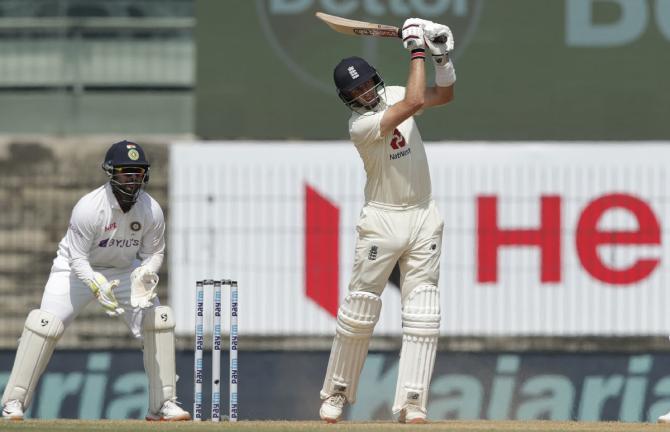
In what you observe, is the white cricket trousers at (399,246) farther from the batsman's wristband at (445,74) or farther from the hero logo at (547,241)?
the hero logo at (547,241)

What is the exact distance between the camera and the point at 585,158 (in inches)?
591

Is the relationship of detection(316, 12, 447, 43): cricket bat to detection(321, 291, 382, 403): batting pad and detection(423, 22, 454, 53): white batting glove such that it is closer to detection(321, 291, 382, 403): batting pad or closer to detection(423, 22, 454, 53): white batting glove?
detection(423, 22, 454, 53): white batting glove

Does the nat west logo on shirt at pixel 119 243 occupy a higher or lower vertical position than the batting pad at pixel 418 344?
higher

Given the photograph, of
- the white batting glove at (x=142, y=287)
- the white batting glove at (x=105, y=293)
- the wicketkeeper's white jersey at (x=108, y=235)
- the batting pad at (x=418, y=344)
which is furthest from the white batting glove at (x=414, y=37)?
the white batting glove at (x=105, y=293)

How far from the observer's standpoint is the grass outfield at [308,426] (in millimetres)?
9430

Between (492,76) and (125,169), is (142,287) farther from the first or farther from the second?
(492,76)

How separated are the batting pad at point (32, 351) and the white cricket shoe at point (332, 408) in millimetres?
1551

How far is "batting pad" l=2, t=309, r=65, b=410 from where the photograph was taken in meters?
10.4

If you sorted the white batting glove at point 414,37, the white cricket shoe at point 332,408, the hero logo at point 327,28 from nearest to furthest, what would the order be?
the white batting glove at point 414,37 < the white cricket shoe at point 332,408 < the hero logo at point 327,28

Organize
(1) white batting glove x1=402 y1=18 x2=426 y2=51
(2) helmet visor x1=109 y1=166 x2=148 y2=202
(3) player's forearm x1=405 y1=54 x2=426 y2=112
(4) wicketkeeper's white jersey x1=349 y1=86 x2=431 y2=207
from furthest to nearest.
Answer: (2) helmet visor x1=109 y1=166 x2=148 y2=202 → (4) wicketkeeper's white jersey x1=349 y1=86 x2=431 y2=207 → (1) white batting glove x1=402 y1=18 x2=426 y2=51 → (3) player's forearm x1=405 y1=54 x2=426 y2=112

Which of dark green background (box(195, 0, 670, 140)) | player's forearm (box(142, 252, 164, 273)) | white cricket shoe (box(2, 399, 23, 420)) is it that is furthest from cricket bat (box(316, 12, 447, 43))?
dark green background (box(195, 0, 670, 140))

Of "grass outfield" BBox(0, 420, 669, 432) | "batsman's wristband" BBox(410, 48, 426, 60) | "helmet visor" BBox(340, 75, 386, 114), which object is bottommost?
"grass outfield" BBox(0, 420, 669, 432)

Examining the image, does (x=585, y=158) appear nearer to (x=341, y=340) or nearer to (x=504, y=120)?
(x=504, y=120)

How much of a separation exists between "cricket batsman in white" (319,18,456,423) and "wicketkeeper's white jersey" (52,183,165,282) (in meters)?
1.23
